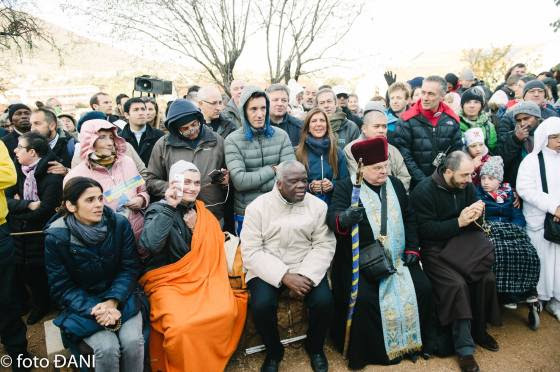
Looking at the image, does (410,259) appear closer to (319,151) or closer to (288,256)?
(288,256)

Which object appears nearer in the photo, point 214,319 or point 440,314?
point 214,319

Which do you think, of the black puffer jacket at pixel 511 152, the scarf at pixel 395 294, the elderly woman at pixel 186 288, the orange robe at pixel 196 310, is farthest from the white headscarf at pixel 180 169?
the black puffer jacket at pixel 511 152

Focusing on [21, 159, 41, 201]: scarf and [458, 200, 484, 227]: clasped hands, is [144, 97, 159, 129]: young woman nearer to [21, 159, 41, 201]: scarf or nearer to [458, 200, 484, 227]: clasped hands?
[21, 159, 41, 201]: scarf

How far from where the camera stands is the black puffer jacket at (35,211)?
11.8 feet

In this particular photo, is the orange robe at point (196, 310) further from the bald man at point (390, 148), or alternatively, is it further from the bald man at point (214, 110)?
the bald man at point (214, 110)

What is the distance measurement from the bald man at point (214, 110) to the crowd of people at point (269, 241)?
0.82 m

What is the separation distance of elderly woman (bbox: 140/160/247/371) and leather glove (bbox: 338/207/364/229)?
44.9 inches

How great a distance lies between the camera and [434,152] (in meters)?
4.42

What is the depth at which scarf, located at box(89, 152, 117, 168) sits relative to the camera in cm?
340

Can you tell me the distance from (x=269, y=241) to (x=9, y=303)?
2.25 metres

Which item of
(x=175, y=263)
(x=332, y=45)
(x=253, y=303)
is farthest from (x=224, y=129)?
(x=332, y=45)

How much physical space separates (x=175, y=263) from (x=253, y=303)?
30.1 inches

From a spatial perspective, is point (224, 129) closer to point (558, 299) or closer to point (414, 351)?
point (414, 351)

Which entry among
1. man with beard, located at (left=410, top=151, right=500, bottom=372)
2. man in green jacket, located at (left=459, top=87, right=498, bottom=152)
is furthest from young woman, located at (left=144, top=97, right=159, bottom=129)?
man in green jacket, located at (left=459, top=87, right=498, bottom=152)
